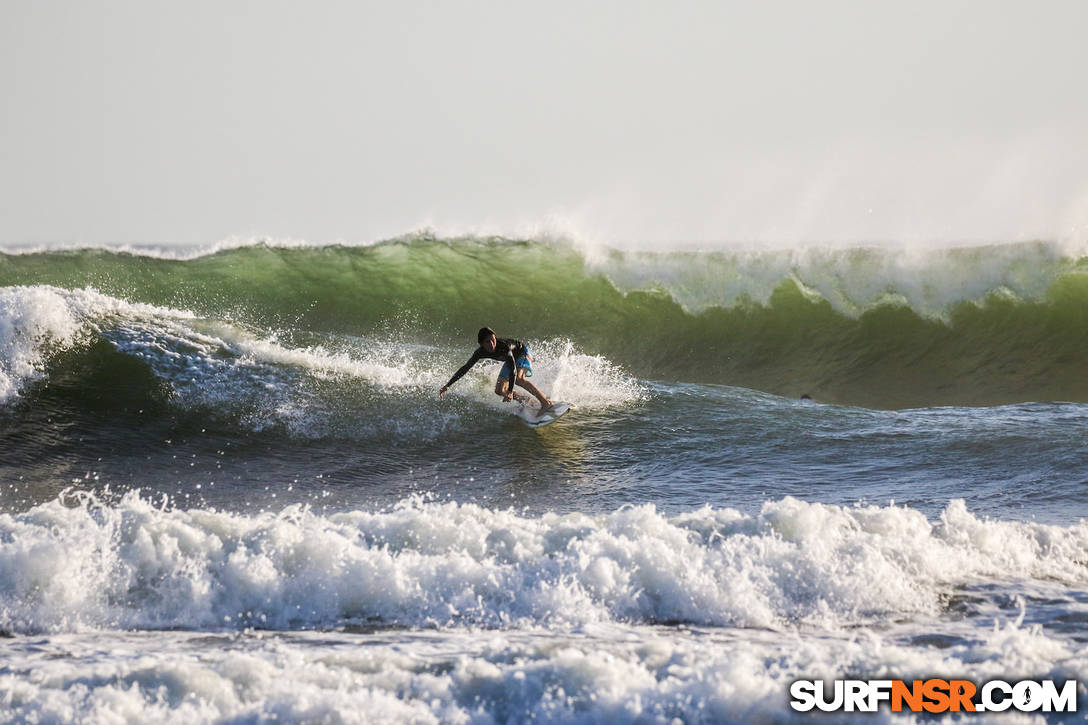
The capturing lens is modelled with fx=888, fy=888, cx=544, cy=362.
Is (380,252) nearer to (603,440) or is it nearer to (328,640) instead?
(603,440)

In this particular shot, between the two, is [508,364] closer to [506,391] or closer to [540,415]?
[506,391]

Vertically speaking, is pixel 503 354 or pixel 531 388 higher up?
pixel 503 354

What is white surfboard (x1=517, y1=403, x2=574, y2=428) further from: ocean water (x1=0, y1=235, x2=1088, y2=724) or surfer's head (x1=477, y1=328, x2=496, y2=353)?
surfer's head (x1=477, y1=328, x2=496, y2=353)

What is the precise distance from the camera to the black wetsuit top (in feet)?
31.4

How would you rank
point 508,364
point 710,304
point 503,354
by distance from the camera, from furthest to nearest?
point 710,304 < point 508,364 < point 503,354

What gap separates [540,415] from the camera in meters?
10.0

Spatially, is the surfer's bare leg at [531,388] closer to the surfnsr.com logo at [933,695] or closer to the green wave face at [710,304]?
the green wave face at [710,304]

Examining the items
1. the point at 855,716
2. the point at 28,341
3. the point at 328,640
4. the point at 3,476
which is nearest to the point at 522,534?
the point at 328,640

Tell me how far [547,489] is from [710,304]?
805cm

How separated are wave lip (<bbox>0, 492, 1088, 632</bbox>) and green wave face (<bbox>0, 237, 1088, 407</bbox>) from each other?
6920 mm

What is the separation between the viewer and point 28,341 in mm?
10305

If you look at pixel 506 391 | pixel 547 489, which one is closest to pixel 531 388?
pixel 506 391

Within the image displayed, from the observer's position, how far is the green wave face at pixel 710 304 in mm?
13484

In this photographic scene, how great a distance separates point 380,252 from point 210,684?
13814 millimetres
